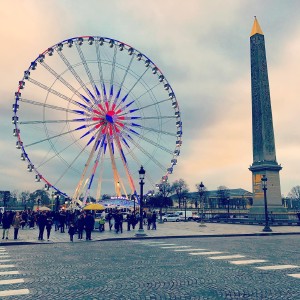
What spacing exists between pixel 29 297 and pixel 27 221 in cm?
3254

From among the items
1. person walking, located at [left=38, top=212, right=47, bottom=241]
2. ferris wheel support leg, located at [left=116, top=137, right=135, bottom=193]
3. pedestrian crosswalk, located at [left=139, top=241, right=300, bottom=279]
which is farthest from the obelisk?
pedestrian crosswalk, located at [left=139, top=241, right=300, bottom=279]

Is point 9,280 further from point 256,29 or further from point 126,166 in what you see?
point 256,29

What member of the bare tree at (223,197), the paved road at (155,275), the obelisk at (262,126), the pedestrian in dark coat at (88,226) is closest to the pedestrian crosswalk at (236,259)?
the paved road at (155,275)

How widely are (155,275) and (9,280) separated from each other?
403 centimetres

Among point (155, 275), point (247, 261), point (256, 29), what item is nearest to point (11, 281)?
point (155, 275)

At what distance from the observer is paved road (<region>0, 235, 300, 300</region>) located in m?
8.64

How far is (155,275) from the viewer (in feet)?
35.8

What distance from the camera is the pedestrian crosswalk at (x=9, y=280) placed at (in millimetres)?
8887

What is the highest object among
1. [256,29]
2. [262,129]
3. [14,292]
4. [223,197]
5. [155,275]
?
[256,29]

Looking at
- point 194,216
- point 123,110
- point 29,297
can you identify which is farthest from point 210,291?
point 194,216

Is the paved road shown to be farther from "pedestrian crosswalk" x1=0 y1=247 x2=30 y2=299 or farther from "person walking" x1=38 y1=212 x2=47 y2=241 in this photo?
"person walking" x1=38 y1=212 x2=47 y2=241

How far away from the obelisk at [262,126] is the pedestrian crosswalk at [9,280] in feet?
127

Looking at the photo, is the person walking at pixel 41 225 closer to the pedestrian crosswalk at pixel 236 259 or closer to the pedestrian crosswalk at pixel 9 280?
the pedestrian crosswalk at pixel 9 280

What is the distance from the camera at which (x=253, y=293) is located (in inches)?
339
